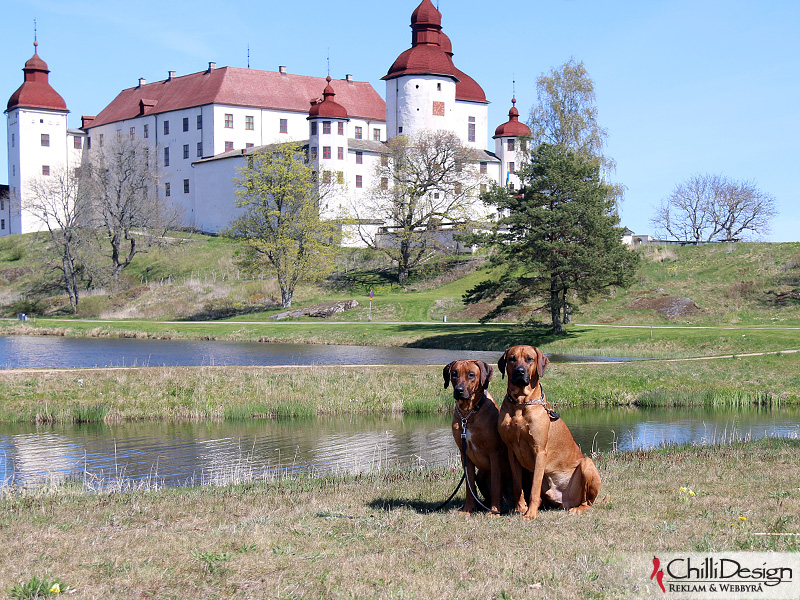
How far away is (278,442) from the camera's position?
1911 cm

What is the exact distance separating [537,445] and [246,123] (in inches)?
3699

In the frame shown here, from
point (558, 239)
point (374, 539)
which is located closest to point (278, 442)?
point (374, 539)

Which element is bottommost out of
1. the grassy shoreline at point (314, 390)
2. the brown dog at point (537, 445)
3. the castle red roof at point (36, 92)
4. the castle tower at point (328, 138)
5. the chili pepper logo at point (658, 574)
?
the grassy shoreline at point (314, 390)

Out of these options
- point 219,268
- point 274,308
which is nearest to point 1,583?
point 274,308

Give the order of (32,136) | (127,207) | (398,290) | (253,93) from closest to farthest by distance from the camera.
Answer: (398,290) → (127,207) → (253,93) → (32,136)

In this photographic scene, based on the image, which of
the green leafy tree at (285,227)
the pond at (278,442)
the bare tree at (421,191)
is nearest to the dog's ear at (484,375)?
the pond at (278,442)

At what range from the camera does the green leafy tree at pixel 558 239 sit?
138ft

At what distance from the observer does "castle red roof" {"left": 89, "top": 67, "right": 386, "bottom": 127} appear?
322 feet

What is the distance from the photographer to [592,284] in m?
41.9

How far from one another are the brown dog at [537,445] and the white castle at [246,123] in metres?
70.1

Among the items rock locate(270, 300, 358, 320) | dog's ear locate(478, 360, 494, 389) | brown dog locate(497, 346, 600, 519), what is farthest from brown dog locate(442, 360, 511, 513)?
rock locate(270, 300, 358, 320)

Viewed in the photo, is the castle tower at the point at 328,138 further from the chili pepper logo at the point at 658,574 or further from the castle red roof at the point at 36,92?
the chili pepper logo at the point at 658,574

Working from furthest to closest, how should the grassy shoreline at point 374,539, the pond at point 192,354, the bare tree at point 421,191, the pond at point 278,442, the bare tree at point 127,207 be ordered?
the bare tree at point 127,207 → the bare tree at point 421,191 → the pond at point 192,354 → the pond at point 278,442 → the grassy shoreline at point 374,539

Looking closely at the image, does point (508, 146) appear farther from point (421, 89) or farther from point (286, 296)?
point (286, 296)
